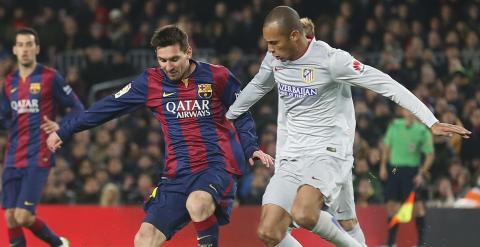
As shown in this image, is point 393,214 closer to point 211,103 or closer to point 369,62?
point 369,62

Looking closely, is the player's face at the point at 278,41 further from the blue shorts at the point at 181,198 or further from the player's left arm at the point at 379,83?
the blue shorts at the point at 181,198

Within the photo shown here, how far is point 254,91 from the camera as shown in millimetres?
7477

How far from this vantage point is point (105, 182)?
14391mm

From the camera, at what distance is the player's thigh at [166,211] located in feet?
23.4

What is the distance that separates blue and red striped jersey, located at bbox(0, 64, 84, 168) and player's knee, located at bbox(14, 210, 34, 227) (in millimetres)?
445

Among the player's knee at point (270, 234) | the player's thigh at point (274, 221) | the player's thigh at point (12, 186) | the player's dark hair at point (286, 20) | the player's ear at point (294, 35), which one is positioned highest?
the player's dark hair at point (286, 20)

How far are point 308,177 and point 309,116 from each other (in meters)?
0.44

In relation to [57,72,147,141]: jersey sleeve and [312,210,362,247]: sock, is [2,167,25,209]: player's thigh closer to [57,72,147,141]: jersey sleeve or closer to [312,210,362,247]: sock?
[57,72,147,141]: jersey sleeve

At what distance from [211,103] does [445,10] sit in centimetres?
1000

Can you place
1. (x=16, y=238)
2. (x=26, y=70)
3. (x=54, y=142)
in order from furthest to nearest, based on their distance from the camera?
(x=26, y=70) → (x=16, y=238) → (x=54, y=142)

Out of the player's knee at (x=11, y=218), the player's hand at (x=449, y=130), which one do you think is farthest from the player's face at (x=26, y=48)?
the player's hand at (x=449, y=130)

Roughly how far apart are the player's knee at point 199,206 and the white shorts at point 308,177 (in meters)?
0.37

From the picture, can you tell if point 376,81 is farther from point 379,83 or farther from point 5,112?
point 5,112

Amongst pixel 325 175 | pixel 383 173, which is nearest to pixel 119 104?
pixel 325 175
